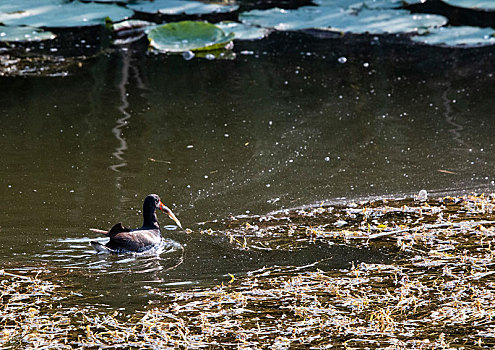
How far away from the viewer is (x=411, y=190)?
23.4 ft

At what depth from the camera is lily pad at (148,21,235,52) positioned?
1163 cm

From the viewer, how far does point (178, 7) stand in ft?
42.7

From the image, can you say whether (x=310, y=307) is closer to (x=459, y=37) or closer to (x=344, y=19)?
(x=459, y=37)

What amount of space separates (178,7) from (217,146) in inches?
213

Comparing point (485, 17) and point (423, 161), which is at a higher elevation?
point (485, 17)

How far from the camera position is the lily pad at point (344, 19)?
12492 mm

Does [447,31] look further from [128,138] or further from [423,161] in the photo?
[128,138]

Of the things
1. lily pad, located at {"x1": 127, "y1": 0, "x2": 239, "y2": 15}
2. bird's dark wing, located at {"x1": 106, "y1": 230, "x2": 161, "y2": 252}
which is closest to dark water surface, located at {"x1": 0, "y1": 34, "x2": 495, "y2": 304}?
bird's dark wing, located at {"x1": 106, "y1": 230, "x2": 161, "y2": 252}

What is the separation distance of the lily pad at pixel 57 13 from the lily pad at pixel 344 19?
7.25ft

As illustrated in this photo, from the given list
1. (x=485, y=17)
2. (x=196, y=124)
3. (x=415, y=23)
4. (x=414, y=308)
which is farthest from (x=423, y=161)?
(x=485, y=17)

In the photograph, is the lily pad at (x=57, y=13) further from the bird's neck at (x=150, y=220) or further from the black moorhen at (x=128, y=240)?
the black moorhen at (x=128, y=240)

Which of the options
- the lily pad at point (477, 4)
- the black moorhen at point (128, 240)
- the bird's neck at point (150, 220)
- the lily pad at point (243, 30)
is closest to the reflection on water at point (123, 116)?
the bird's neck at point (150, 220)

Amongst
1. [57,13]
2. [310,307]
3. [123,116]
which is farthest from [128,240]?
[57,13]

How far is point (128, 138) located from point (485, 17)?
852 centimetres
